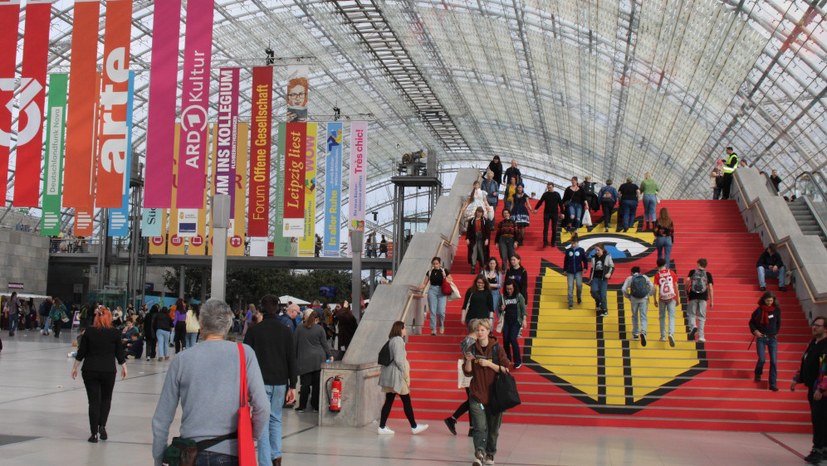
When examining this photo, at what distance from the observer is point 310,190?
116 ft

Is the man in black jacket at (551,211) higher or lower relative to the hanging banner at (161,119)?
lower

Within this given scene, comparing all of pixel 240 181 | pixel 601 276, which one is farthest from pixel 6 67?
pixel 601 276

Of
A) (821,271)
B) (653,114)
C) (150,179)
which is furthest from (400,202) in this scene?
(653,114)

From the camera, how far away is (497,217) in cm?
2295

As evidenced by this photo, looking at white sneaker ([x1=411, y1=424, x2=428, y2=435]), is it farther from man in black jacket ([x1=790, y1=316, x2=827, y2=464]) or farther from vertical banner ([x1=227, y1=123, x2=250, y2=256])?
vertical banner ([x1=227, y1=123, x2=250, y2=256])

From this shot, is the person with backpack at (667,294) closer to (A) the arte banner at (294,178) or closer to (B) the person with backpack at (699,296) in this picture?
(B) the person with backpack at (699,296)

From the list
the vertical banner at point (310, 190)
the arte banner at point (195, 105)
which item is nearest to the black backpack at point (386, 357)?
the arte banner at point (195, 105)

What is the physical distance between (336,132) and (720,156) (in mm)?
20435

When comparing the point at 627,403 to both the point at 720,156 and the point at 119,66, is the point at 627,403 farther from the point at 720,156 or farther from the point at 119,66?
the point at 720,156

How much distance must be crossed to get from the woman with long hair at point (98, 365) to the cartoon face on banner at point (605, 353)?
22.2 ft

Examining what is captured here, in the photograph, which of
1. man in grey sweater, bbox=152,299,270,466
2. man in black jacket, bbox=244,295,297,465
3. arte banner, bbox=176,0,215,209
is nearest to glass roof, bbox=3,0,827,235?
arte banner, bbox=176,0,215,209

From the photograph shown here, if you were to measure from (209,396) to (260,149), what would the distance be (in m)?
21.1

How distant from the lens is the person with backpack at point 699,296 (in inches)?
567

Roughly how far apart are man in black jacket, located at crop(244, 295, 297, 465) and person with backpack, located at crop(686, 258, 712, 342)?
8.60m
